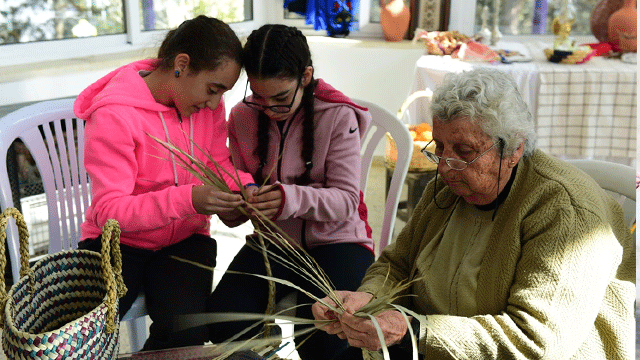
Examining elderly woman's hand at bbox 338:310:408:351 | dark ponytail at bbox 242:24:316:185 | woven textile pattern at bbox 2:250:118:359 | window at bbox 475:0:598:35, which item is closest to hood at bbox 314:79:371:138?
dark ponytail at bbox 242:24:316:185

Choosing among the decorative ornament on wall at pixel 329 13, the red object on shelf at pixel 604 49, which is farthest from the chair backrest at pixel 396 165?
the decorative ornament on wall at pixel 329 13

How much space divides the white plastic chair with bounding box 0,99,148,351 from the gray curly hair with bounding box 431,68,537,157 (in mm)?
1021

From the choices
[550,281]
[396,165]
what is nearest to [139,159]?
[396,165]

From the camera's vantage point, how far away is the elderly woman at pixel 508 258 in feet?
3.99

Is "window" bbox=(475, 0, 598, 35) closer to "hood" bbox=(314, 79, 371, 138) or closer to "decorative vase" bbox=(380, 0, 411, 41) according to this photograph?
→ "decorative vase" bbox=(380, 0, 411, 41)

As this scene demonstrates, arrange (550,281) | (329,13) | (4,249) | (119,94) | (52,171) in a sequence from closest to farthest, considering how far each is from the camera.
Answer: (4,249) → (550,281) → (119,94) → (52,171) → (329,13)

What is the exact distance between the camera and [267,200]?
1.66 metres

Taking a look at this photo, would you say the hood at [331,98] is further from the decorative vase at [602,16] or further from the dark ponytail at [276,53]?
the decorative vase at [602,16]

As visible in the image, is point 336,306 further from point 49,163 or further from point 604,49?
point 604,49

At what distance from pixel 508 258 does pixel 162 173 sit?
1.00 m

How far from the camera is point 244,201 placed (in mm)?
1606

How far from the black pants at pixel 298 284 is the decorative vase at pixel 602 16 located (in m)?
2.89

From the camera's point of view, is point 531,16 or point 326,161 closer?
point 326,161

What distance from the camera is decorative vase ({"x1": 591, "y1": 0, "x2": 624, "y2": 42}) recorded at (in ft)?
12.5
